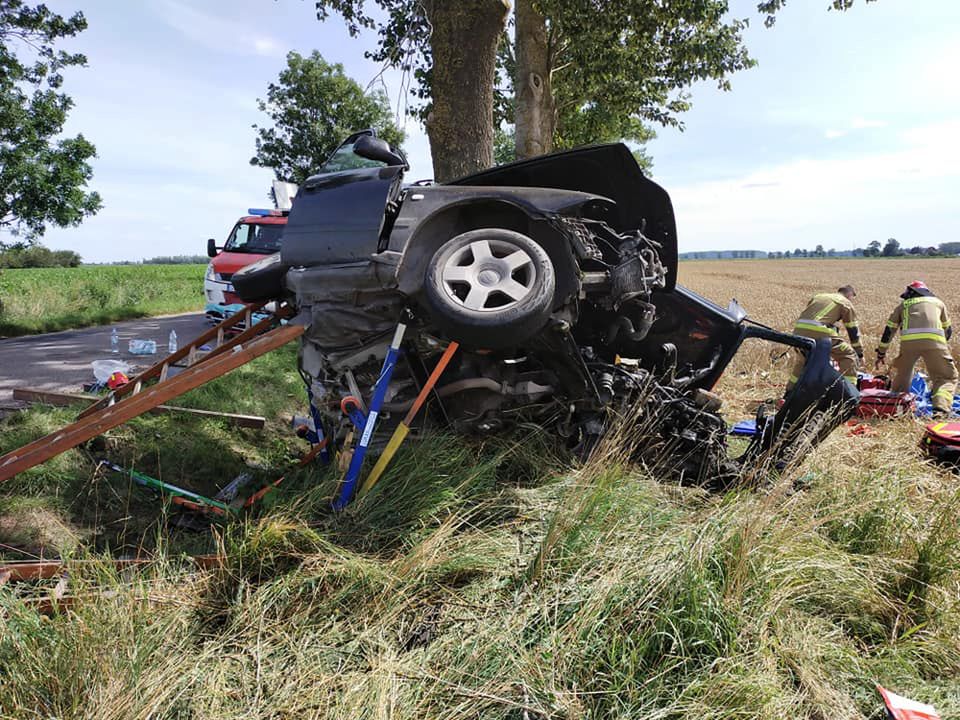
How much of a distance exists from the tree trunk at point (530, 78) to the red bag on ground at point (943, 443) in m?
7.62

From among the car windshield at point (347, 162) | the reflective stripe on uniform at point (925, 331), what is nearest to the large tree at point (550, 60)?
the car windshield at point (347, 162)

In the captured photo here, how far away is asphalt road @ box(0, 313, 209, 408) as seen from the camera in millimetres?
6199

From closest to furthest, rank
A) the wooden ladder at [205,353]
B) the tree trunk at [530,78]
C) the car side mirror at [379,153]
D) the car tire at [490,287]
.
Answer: the car tire at [490,287] < the car side mirror at [379,153] < the wooden ladder at [205,353] < the tree trunk at [530,78]

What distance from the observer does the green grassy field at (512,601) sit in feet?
6.54

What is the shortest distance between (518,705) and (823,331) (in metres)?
7.29

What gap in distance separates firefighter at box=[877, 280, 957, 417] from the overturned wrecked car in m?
5.01

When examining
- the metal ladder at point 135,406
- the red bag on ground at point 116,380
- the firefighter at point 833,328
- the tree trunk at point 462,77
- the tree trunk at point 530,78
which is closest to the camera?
the metal ladder at point 135,406

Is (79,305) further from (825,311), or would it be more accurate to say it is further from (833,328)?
(833,328)

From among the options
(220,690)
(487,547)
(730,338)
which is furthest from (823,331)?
(220,690)

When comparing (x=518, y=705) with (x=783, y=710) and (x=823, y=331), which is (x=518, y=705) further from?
(x=823, y=331)

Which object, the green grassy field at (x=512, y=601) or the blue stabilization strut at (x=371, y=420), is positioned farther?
the blue stabilization strut at (x=371, y=420)

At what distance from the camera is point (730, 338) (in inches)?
160

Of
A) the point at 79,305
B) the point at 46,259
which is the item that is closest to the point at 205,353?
the point at 79,305

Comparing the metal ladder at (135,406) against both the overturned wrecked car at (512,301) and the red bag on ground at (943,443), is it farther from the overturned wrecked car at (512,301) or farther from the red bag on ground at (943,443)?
Answer: the red bag on ground at (943,443)
